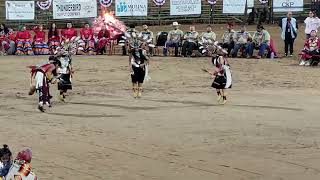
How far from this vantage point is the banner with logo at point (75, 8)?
32719mm

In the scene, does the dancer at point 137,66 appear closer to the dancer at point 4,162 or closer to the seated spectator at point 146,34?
the seated spectator at point 146,34

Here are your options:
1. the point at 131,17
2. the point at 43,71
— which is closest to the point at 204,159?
the point at 43,71

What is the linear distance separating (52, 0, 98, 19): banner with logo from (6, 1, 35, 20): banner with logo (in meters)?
1.20

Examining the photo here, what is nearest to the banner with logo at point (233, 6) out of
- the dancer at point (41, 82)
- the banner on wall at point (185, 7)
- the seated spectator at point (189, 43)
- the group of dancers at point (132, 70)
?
the banner on wall at point (185, 7)

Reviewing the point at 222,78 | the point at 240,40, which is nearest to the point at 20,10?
the point at 240,40

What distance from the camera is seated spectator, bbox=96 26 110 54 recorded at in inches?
1118

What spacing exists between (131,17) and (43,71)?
1819 cm

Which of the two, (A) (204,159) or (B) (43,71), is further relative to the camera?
(B) (43,71)

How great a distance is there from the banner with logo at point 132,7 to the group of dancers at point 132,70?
47.2 ft

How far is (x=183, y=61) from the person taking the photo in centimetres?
2561

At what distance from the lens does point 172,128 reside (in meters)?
13.7

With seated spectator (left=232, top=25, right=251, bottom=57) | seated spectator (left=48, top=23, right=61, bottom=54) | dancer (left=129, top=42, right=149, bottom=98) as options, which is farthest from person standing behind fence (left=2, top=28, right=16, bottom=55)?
dancer (left=129, top=42, right=149, bottom=98)

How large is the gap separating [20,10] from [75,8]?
9.18 feet

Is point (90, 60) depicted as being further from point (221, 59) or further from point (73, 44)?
point (221, 59)
